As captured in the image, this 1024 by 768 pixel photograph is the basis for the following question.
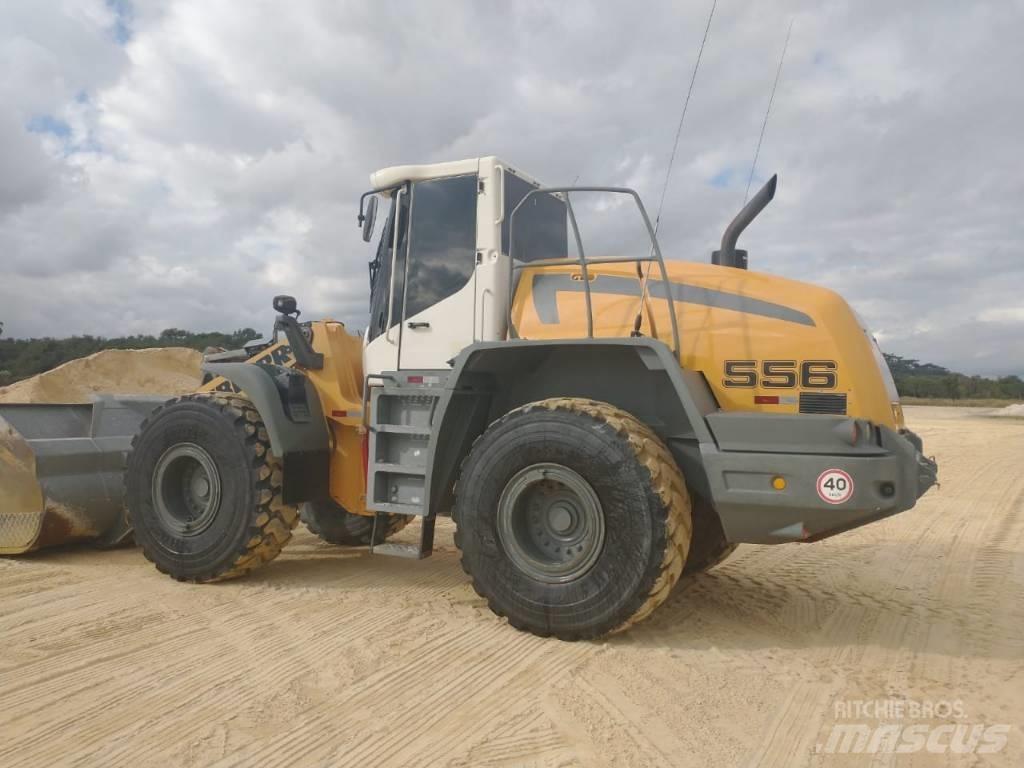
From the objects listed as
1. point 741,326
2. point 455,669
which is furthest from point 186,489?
point 741,326

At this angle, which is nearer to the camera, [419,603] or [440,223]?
[419,603]

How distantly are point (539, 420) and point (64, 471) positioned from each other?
13.8 ft

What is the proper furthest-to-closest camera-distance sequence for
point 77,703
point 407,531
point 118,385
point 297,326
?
point 118,385, point 407,531, point 297,326, point 77,703

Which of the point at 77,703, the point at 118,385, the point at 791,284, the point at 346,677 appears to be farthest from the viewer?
the point at 118,385

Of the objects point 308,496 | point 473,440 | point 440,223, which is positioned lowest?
point 308,496

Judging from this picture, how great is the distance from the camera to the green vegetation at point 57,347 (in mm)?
18000

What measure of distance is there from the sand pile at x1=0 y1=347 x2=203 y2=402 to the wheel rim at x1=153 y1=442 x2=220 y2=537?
6.18 meters

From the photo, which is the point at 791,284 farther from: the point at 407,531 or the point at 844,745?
the point at 407,531

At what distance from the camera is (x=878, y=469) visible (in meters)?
3.77

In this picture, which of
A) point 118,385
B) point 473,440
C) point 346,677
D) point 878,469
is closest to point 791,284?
point 878,469

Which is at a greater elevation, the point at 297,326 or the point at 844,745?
the point at 297,326

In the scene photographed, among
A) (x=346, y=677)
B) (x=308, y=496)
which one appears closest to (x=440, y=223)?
(x=308, y=496)

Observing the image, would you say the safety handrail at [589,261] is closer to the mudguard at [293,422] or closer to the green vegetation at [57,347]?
the mudguard at [293,422]

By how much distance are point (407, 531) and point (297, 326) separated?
3014mm
